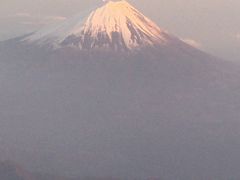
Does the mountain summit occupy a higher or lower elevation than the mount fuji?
higher

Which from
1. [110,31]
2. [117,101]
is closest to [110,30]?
[110,31]

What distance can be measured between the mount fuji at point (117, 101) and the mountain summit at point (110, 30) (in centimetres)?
14

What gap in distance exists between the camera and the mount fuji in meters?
72.6

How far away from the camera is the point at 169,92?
326 feet

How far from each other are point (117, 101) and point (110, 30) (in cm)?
1071

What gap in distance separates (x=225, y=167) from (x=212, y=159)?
2.81 m

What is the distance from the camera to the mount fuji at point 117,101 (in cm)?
7256

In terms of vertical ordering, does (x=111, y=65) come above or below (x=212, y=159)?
above

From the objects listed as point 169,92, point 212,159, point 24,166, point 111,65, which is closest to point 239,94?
point 169,92

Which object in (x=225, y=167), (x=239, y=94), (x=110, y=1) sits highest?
(x=110, y=1)

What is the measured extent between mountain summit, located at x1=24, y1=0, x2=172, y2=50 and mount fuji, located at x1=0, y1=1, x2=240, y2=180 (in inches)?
5.5

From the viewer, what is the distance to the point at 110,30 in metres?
101

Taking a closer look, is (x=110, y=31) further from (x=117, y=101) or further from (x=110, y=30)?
(x=117, y=101)

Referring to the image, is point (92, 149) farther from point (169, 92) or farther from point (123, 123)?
point (169, 92)
